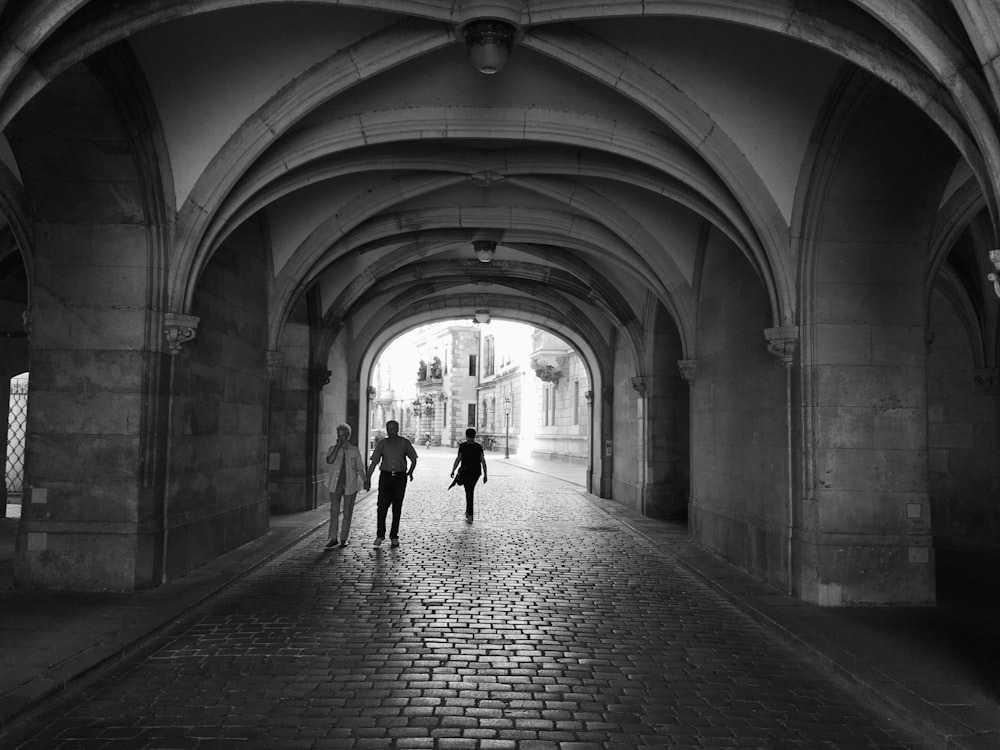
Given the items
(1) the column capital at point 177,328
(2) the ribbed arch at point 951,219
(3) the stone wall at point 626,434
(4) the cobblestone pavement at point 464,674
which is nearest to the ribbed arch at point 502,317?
(3) the stone wall at point 626,434

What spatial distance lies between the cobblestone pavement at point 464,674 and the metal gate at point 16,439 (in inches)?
378

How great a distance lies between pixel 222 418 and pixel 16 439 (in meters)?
9.15

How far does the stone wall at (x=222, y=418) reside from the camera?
7.69 meters

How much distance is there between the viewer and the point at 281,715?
404cm

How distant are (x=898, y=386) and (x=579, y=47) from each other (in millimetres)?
4017

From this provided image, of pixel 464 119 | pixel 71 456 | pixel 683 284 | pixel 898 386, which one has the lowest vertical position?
pixel 71 456

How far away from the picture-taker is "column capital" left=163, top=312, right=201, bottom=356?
7156 mm

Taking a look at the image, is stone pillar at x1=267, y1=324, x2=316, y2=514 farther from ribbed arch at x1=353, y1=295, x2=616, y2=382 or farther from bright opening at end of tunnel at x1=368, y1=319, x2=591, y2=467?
bright opening at end of tunnel at x1=368, y1=319, x2=591, y2=467

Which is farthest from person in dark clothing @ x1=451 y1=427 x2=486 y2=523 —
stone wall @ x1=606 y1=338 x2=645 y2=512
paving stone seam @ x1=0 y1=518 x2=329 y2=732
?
paving stone seam @ x1=0 y1=518 x2=329 y2=732

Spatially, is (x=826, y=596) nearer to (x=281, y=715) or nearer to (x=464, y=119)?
(x=281, y=715)

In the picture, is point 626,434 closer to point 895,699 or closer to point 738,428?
point 738,428

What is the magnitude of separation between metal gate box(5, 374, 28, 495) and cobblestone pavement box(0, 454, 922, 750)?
960 cm

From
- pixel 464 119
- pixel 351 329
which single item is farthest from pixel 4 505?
pixel 464 119

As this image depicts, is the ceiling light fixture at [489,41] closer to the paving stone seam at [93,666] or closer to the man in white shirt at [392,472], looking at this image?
the paving stone seam at [93,666]
